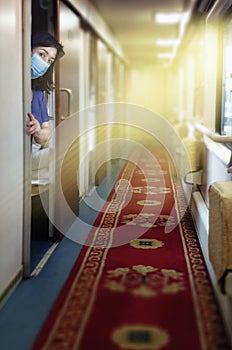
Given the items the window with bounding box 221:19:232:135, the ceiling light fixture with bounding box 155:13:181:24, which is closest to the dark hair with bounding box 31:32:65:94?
the window with bounding box 221:19:232:135

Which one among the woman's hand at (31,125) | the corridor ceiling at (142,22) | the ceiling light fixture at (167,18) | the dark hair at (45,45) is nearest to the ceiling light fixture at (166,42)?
the corridor ceiling at (142,22)

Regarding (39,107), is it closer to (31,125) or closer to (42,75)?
(42,75)

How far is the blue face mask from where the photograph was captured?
3.92m

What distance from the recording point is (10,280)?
309cm

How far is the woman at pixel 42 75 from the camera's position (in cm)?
392

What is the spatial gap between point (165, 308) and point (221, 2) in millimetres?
2761

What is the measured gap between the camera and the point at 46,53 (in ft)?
13.1

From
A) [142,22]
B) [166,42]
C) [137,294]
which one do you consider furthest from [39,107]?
[166,42]

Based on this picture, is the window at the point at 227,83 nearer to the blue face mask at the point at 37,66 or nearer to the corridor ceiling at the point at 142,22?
the corridor ceiling at the point at 142,22

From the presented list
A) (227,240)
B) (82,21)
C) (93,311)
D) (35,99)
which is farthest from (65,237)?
(82,21)

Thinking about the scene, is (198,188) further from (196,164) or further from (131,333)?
(131,333)

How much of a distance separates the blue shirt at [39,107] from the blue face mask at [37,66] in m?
0.13

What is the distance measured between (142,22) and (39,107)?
579 centimetres

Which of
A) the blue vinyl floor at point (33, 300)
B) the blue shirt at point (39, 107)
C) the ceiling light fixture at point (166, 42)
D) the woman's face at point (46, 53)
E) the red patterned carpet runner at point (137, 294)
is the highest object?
the ceiling light fixture at point (166, 42)
